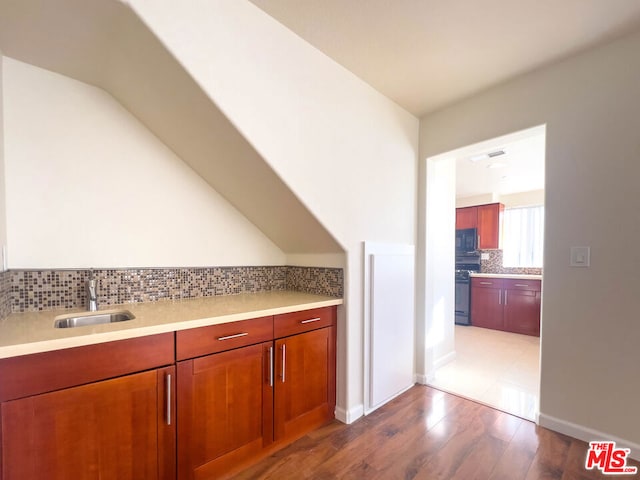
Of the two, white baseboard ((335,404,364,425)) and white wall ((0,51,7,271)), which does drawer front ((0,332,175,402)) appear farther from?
white baseboard ((335,404,364,425))

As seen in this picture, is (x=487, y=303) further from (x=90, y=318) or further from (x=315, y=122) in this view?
(x=90, y=318)

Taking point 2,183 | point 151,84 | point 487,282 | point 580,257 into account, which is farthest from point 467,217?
point 2,183

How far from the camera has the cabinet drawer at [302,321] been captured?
1676 millimetres

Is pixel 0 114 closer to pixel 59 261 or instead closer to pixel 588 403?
pixel 59 261

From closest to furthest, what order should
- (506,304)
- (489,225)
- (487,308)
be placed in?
1. (506,304)
2. (487,308)
3. (489,225)

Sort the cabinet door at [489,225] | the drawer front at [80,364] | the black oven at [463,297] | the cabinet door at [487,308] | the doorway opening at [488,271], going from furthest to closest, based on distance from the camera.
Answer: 1. the cabinet door at [489,225]
2. the black oven at [463,297]
3. the cabinet door at [487,308]
4. the doorway opening at [488,271]
5. the drawer front at [80,364]

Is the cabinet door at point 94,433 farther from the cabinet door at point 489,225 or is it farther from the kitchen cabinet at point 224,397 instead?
the cabinet door at point 489,225

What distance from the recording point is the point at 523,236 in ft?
16.1

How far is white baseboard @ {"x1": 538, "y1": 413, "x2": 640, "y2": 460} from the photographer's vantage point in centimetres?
162

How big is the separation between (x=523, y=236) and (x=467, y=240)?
89 cm

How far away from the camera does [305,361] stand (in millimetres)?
1812

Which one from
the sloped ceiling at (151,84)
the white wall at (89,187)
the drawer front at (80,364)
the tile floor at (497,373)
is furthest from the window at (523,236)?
the drawer front at (80,364)

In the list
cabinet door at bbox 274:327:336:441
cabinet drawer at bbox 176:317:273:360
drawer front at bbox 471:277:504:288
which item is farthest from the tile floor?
cabinet drawer at bbox 176:317:273:360

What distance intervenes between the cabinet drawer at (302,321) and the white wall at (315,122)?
14 cm
